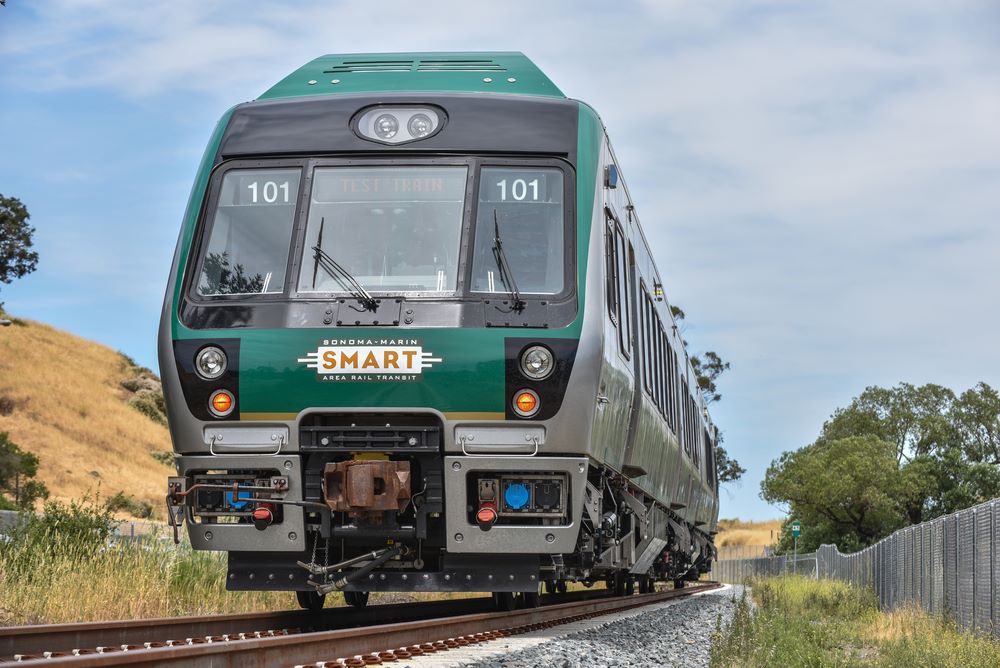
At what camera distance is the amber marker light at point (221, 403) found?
30.2 ft

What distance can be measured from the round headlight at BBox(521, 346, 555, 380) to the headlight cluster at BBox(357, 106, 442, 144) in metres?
1.94

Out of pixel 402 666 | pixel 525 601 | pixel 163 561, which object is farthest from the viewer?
pixel 163 561

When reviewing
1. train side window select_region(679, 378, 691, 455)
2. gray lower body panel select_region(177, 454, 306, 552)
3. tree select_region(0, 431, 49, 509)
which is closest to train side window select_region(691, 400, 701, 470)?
train side window select_region(679, 378, 691, 455)

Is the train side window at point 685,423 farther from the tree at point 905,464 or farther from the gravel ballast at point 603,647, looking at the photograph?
the tree at point 905,464

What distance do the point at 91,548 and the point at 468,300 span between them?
598 cm

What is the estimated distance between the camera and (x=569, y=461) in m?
9.15

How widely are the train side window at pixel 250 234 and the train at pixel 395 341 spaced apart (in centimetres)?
1

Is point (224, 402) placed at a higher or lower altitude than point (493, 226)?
lower

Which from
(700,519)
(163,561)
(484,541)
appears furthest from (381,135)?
(700,519)

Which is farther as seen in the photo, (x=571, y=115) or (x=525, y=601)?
(x=525, y=601)

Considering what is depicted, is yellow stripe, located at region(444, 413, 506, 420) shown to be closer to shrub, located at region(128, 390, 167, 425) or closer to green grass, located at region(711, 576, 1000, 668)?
green grass, located at region(711, 576, 1000, 668)

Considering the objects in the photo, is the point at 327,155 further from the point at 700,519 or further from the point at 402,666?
the point at 700,519

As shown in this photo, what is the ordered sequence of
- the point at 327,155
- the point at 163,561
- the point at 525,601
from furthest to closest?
the point at 163,561 < the point at 525,601 < the point at 327,155

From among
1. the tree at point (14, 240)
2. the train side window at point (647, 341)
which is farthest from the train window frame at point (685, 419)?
the tree at point (14, 240)
